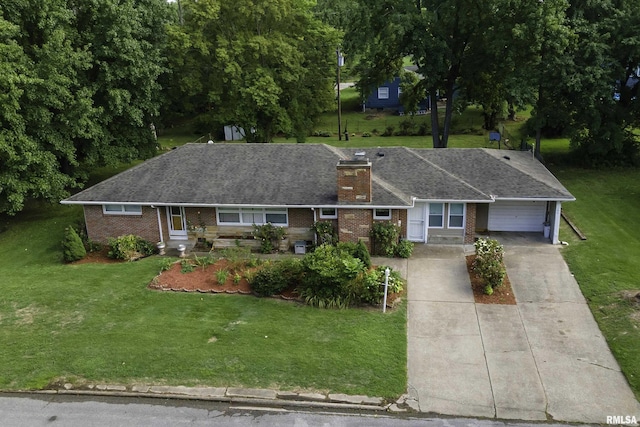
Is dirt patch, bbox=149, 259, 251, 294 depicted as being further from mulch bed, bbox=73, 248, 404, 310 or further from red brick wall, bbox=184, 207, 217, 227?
red brick wall, bbox=184, 207, 217, 227

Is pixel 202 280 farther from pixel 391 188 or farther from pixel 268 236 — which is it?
pixel 391 188

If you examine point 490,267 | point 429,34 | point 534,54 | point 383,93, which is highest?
point 429,34

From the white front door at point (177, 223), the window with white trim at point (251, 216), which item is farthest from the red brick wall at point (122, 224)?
the window with white trim at point (251, 216)

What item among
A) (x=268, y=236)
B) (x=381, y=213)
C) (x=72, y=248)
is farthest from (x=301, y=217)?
(x=72, y=248)

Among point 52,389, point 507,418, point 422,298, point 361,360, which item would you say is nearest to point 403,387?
point 361,360

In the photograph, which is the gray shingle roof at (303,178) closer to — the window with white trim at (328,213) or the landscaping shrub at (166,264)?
the window with white trim at (328,213)

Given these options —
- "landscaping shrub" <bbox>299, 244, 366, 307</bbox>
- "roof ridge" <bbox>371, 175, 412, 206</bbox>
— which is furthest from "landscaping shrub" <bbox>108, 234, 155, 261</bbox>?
"roof ridge" <bbox>371, 175, 412, 206</bbox>

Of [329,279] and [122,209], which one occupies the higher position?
[122,209]
